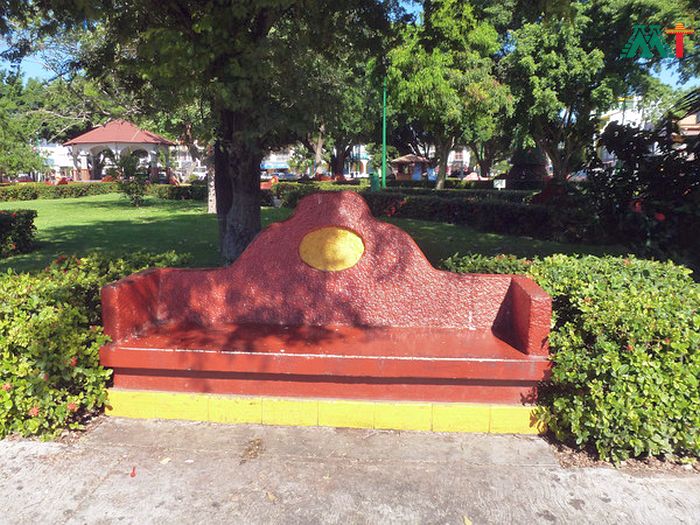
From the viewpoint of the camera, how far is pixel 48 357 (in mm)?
3275

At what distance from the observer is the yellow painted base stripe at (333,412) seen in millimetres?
3443

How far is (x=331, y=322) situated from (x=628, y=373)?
2009 millimetres

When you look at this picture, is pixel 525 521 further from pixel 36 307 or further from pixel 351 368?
pixel 36 307

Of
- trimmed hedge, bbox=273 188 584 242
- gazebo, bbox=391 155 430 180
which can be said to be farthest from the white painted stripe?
gazebo, bbox=391 155 430 180

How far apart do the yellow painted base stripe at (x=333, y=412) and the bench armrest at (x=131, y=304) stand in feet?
1.43

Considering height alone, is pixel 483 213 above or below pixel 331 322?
above

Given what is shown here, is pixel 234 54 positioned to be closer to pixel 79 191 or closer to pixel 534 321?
pixel 534 321

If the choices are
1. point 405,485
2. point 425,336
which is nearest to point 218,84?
point 425,336

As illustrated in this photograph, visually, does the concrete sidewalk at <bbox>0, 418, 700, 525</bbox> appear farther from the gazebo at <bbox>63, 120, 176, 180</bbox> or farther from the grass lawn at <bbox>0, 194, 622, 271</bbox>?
the gazebo at <bbox>63, 120, 176, 180</bbox>

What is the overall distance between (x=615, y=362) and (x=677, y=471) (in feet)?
2.22

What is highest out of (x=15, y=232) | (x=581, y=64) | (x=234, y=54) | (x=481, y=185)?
(x=581, y=64)

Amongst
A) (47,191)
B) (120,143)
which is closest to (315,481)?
(47,191)

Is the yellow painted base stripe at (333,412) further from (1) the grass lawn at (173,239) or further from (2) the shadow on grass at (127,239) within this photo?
(2) the shadow on grass at (127,239)

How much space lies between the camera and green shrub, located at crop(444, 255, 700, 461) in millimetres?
2938
